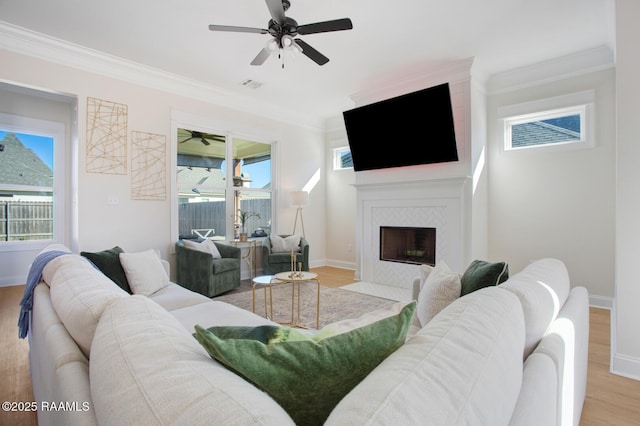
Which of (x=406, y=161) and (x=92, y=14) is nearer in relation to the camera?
(x=92, y=14)

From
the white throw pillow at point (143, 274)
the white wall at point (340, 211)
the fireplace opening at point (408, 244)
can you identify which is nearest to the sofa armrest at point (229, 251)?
the white throw pillow at point (143, 274)

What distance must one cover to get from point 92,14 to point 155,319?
3.45m

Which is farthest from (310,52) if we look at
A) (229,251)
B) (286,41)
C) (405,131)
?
(229,251)

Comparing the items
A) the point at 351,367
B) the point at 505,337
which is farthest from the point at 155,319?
the point at 505,337

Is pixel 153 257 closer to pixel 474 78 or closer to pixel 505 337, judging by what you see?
pixel 505 337

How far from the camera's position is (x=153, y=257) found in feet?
9.53

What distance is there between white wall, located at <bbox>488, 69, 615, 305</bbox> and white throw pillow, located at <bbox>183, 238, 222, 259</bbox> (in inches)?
150

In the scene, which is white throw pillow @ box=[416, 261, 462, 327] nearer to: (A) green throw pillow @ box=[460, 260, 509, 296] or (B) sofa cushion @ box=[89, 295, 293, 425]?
(A) green throw pillow @ box=[460, 260, 509, 296]

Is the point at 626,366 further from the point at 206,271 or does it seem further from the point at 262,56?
the point at 206,271

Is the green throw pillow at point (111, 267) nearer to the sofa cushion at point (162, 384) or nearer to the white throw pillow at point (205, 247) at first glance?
the white throw pillow at point (205, 247)

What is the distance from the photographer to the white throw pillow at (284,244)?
17.1ft

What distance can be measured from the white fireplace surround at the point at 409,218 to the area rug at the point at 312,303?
0.77 meters

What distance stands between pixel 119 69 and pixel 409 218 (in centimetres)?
423

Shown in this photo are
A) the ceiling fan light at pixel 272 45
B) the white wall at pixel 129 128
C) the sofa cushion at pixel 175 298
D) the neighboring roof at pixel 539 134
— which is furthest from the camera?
the neighboring roof at pixel 539 134
